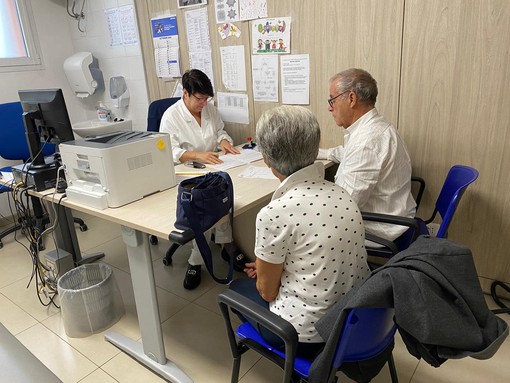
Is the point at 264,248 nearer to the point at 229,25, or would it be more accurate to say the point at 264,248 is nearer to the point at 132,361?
the point at 132,361

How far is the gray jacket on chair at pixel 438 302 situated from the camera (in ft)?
2.70

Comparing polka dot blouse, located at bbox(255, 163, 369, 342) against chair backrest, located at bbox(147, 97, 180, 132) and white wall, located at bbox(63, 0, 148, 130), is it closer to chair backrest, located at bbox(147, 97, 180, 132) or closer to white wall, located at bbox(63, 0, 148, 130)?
chair backrest, located at bbox(147, 97, 180, 132)

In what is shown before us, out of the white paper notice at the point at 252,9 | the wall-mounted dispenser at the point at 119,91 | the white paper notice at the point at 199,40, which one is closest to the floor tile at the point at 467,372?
the white paper notice at the point at 252,9

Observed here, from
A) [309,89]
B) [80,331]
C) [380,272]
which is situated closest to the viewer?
[380,272]

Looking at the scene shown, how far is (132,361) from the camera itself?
Result: 1872 millimetres

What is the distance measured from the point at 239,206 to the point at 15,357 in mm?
951

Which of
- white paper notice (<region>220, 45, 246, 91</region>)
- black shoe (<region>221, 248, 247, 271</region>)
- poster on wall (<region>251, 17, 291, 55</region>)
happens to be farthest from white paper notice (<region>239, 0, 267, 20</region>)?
black shoe (<region>221, 248, 247, 271</region>)

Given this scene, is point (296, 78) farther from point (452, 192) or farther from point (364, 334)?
point (364, 334)

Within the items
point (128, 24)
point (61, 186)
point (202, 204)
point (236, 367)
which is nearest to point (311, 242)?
point (202, 204)

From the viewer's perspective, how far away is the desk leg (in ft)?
5.34

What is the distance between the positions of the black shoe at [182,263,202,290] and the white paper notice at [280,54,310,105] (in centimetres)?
130

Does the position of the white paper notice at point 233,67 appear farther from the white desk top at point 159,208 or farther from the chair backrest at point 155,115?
the white desk top at point 159,208

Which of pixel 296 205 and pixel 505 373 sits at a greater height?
pixel 296 205

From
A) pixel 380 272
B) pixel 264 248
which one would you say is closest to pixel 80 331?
pixel 264 248
